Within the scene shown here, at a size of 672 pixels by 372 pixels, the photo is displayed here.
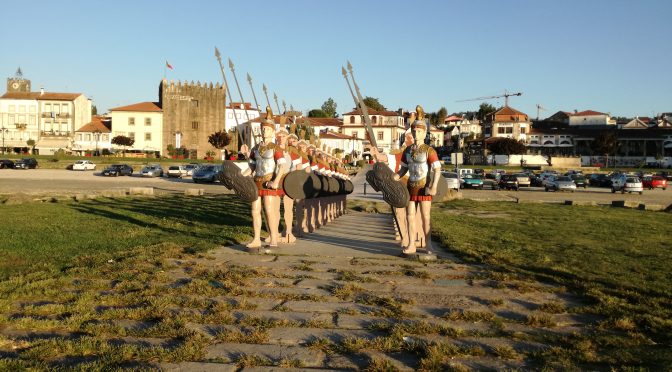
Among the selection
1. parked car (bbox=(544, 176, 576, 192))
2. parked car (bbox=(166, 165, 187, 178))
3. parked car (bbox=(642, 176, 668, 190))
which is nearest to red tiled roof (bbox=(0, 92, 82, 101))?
parked car (bbox=(166, 165, 187, 178))

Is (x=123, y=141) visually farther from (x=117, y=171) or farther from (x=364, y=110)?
(x=364, y=110)

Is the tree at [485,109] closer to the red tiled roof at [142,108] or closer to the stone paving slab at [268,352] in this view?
the red tiled roof at [142,108]

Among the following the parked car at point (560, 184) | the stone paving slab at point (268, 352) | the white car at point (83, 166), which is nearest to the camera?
the stone paving slab at point (268, 352)

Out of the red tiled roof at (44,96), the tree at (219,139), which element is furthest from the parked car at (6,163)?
the red tiled roof at (44,96)

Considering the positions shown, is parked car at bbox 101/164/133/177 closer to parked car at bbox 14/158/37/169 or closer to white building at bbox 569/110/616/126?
parked car at bbox 14/158/37/169

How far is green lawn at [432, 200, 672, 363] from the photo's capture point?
5.79 metres

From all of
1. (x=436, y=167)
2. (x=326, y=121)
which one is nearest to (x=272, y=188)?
(x=436, y=167)

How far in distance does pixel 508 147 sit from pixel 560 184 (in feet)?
169

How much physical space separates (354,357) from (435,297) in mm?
2494

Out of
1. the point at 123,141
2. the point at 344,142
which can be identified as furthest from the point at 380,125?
the point at 123,141

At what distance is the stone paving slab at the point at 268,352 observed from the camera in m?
4.53

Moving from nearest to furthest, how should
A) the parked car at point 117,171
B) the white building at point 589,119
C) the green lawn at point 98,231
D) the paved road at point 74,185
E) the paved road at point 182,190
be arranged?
the green lawn at point 98,231, the paved road at point 74,185, the paved road at point 182,190, the parked car at point 117,171, the white building at point 589,119

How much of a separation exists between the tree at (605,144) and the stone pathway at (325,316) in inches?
3919

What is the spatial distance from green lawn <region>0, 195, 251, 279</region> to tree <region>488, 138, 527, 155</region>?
8560cm
